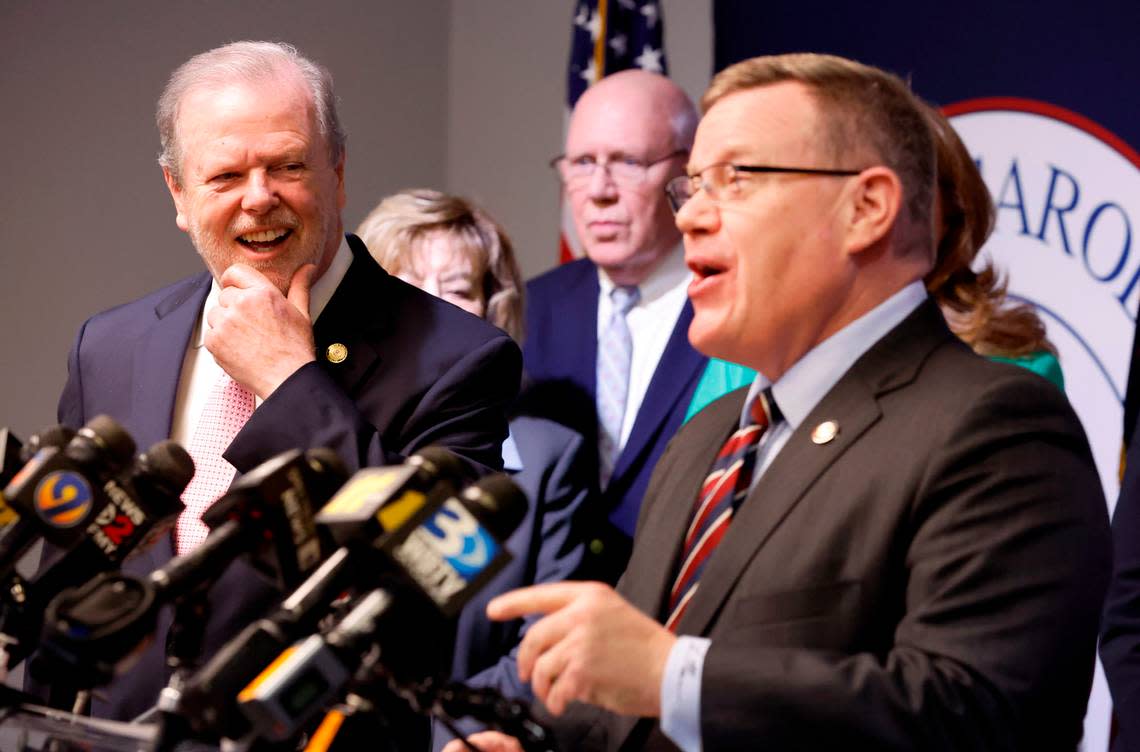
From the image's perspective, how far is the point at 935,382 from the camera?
162 centimetres

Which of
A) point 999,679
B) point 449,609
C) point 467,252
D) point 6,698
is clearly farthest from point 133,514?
point 467,252

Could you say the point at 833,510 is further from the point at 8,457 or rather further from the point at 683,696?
the point at 8,457

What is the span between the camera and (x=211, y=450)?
210 centimetres

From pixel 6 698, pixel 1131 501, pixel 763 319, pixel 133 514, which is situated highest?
pixel 763 319

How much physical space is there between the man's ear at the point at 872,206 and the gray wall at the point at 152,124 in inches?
129

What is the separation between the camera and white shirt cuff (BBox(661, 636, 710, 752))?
1405 mm

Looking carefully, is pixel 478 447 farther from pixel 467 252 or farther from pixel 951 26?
pixel 951 26

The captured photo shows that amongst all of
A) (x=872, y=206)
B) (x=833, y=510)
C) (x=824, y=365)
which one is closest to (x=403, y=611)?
(x=833, y=510)

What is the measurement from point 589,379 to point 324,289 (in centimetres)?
144

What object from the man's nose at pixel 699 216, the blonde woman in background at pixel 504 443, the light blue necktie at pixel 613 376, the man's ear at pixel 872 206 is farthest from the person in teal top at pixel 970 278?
the light blue necktie at pixel 613 376

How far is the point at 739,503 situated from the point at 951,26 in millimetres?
2840

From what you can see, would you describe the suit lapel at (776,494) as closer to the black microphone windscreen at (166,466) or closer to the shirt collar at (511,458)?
the black microphone windscreen at (166,466)

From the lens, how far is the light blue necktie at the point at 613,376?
3.51 m

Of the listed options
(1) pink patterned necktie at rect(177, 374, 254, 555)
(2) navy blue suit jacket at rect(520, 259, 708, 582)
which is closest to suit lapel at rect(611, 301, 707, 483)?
(2) navy blue suit jacket at rect(520, 259, 708, 582)
